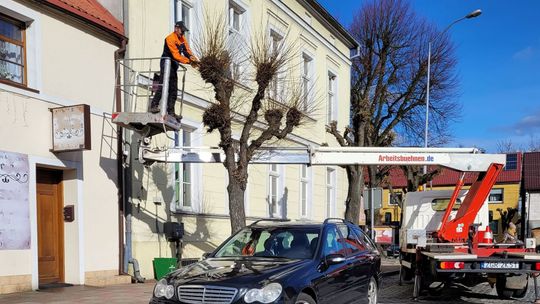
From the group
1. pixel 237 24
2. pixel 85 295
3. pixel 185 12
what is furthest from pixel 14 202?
pixel 237 24

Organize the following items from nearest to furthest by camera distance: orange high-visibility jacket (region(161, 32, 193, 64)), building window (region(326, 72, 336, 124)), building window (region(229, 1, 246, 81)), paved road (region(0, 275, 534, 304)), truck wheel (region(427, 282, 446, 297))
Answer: paved road (region(0, 275, 534, 304))
orange high-visibility jacket (region(161, 32, 193, 64))
truck wheel (region(427, 282, 446, 297))
building window (region(229, 1, 246, 81))
building window (region(326, 72, 336, 124))

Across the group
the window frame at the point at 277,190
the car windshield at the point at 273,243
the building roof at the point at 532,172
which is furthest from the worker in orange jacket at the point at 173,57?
the building roof at the point at 532,172

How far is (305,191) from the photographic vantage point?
21312 mm

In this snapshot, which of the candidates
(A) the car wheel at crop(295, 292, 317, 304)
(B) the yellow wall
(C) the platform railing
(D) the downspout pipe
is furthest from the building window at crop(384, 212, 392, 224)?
(A) the car wheel at crop(295, 292, 317, 304)

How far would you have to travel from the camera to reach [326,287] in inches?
266

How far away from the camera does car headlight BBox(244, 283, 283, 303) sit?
580 centimetres

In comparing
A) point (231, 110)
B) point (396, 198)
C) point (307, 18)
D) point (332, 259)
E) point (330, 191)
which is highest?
point (307, 18)

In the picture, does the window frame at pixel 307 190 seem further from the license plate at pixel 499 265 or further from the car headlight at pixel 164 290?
the car headlight at pixel 164 290

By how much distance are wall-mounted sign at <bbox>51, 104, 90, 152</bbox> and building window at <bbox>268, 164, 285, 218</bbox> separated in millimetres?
9296

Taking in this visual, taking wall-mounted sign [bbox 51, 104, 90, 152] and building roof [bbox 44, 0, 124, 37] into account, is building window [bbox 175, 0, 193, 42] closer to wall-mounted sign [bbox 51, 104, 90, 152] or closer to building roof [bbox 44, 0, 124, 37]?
building roof [bbox 44, 0, 124, 37]

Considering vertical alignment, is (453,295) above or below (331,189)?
below

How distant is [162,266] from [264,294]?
21.6 feet

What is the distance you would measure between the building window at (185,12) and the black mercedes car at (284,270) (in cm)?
749

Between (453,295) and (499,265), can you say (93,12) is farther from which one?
(453,295)
